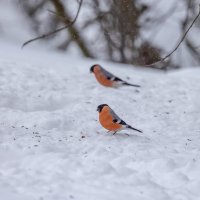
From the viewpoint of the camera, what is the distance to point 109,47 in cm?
1441

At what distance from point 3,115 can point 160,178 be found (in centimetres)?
276

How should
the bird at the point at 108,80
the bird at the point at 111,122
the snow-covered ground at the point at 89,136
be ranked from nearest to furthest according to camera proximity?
the snow-covered ground at the point at 89,136 → the bird at the point at 111,122 → the bird at the point at 108,80

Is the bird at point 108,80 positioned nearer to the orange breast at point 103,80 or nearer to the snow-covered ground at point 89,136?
the orange breast at point 103,80

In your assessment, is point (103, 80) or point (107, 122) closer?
point (107, 122)

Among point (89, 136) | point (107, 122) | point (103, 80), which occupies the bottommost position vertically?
point (89, 136)

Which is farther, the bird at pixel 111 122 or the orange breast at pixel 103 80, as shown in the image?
the orange breast at pixel 103 80

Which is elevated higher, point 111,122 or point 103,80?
point 103,80

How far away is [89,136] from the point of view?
6.80 m

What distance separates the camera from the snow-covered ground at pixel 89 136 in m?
5.11

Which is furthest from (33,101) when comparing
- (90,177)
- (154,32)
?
(154,32)

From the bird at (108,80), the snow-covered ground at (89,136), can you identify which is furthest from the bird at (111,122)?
the bird at (108,80)

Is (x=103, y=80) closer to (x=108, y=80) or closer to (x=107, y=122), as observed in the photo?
(x=108, y=80)

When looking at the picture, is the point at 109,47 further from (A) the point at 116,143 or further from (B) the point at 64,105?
(A) the point at 116,143

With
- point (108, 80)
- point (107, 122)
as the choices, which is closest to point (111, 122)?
point (107, 122)
